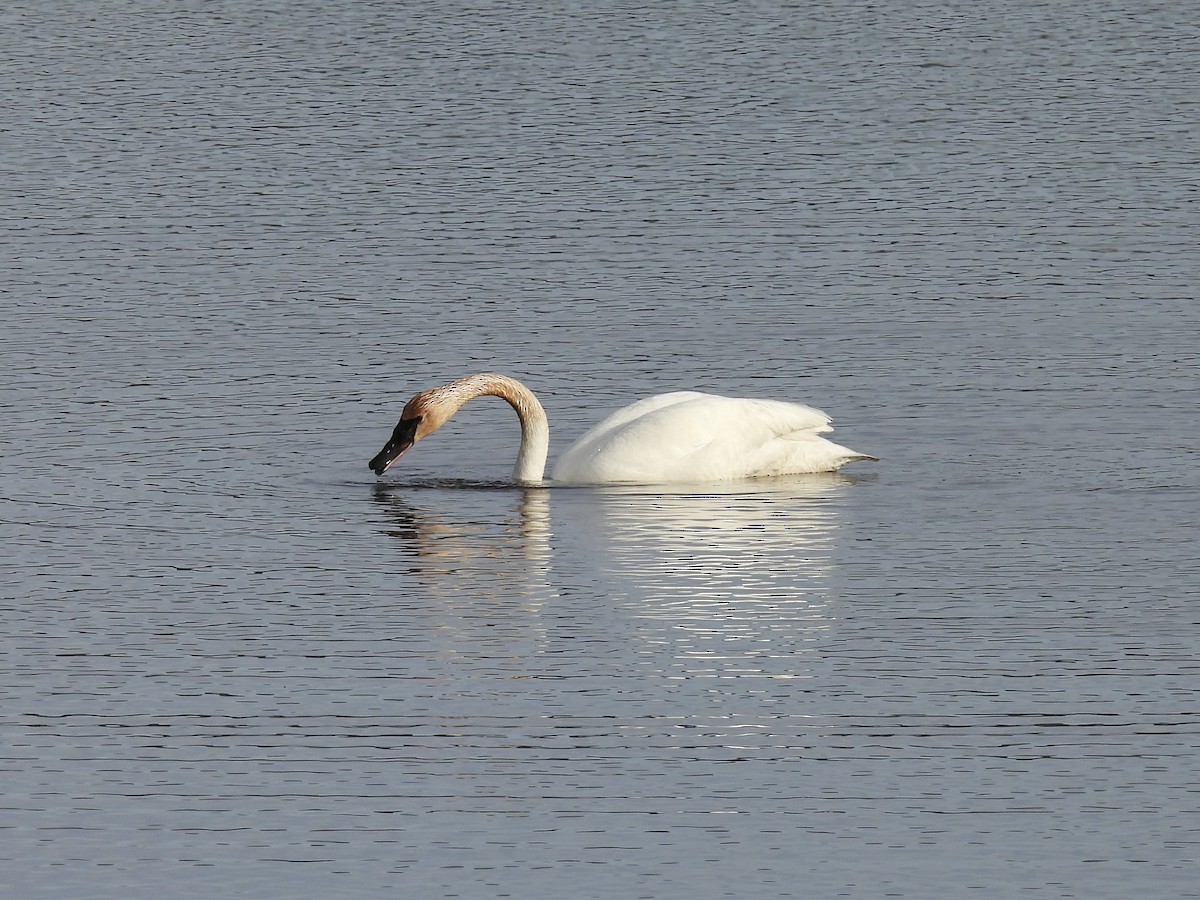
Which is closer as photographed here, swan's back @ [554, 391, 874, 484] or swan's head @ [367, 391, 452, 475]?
swan's back @ [554, 391, 874, 484]

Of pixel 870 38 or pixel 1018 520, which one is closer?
pixel 1018 520

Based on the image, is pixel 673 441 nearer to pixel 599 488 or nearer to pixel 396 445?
pixel 599 488

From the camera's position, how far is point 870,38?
3225cm

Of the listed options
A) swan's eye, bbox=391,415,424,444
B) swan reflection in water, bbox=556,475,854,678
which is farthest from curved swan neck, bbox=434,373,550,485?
swan reflection in water, bbox=556,475,854,678

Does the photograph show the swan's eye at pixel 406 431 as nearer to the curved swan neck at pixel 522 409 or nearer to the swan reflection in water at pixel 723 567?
the curved swan neck at pixel 522 409

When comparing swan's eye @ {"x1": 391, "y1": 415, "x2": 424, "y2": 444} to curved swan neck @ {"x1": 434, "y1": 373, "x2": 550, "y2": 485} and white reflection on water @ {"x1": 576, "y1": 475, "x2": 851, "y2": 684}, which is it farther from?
white reflection on water @ {"x1": 576, "y1": 475, "x2": 851, "y2": 684}

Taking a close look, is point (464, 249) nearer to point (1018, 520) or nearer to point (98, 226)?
point (98, 226)

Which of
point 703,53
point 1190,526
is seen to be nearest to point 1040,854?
point 1190,526

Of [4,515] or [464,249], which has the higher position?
[464,249]

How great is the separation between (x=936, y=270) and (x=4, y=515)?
8.40m

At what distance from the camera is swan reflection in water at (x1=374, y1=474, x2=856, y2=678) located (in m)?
11.1

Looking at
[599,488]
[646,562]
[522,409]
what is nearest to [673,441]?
[599,488]

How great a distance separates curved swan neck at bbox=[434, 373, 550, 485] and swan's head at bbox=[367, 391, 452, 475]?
Result: 126mm

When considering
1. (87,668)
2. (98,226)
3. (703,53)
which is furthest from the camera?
(703,53)
